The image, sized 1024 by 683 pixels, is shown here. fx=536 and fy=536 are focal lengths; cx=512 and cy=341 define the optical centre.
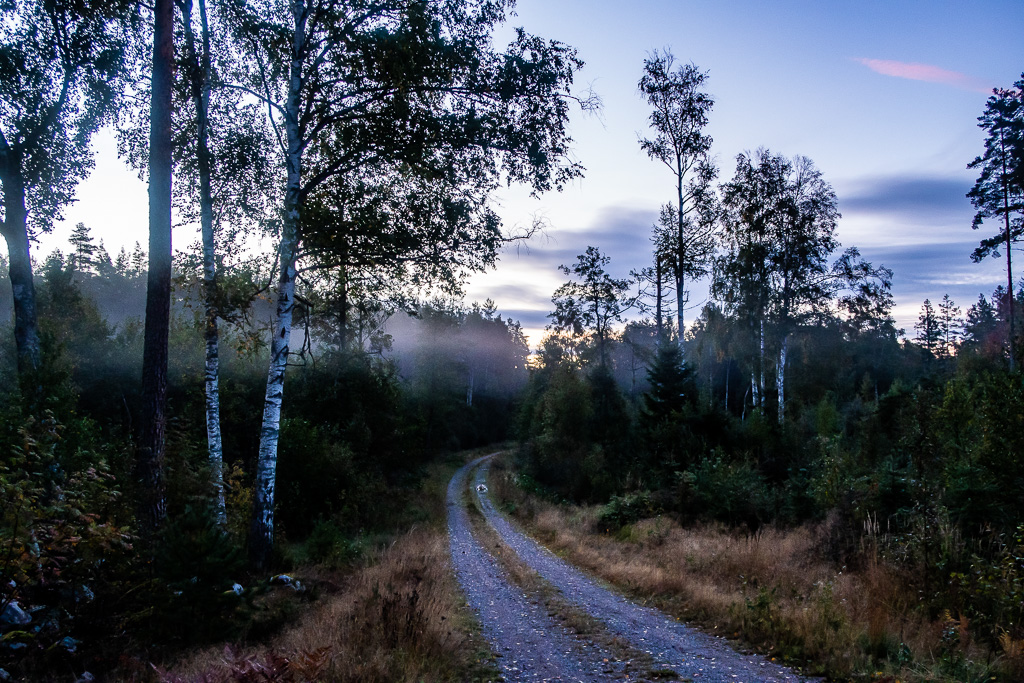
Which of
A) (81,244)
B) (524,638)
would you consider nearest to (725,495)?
(524,638)

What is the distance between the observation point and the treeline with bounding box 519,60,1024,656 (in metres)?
8.27

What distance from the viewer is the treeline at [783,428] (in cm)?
827

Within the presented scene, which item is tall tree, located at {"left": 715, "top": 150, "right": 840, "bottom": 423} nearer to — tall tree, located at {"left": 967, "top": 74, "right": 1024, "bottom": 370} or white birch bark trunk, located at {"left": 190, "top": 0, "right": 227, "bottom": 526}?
tall tree, located at {"left": 967, "top": 74, "right": 1024, "bottom": 370}

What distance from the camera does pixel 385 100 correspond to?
31.6ft

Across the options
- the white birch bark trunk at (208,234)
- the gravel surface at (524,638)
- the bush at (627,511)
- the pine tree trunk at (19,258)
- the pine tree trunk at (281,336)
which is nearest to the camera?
the gravel surface at (524,638)

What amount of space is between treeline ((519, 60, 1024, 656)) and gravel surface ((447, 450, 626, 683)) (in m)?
4.20

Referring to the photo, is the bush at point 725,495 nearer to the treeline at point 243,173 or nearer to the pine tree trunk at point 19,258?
the treeline at point 243,173

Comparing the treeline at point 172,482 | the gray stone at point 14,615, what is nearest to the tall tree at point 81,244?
the treeline at point 172,482

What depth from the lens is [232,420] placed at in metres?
19.3

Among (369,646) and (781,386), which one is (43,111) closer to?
(369,646)

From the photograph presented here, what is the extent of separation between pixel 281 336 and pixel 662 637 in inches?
300

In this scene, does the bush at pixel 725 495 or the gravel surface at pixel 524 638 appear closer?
the gravel surface at pixel 524 638

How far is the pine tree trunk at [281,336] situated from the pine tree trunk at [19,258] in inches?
258

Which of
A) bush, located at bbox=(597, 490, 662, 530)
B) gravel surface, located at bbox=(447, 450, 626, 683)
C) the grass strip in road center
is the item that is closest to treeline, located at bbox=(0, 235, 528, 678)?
gravel surface, located at bbox=(447, 450, 626, 683)
